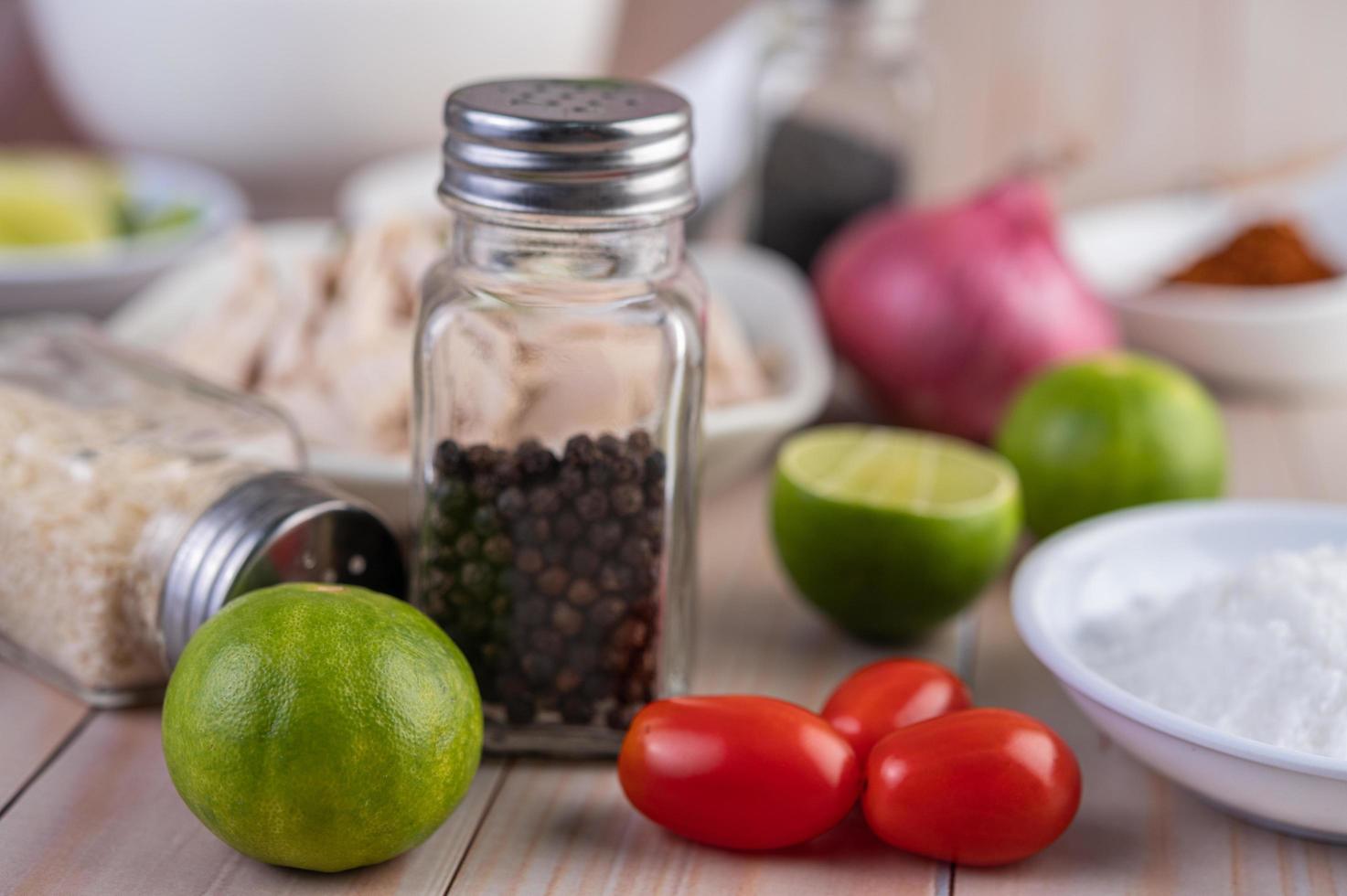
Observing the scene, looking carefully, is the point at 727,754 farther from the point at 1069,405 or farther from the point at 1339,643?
the point at 1069,405

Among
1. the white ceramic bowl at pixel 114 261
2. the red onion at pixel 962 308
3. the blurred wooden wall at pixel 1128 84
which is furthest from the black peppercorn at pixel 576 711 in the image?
the blurred wooden wall at pixel 1128 84

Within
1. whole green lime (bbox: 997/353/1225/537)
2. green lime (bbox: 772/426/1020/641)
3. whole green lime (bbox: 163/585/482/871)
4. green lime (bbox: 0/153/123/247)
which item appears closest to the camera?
whole green lime (bbox: 163/585/482/871)

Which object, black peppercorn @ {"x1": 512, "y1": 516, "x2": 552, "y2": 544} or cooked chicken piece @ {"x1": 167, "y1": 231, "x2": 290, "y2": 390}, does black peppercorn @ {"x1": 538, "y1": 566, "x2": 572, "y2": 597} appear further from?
cooked chicken piece @ {"x1": 167, "y1": 231, "x2": 290, "y2": 390}

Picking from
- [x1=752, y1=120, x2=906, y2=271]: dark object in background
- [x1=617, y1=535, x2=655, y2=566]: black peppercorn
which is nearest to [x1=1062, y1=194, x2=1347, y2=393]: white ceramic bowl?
[x1=752, y1=120, x2=906, y2=271]: dark object in background

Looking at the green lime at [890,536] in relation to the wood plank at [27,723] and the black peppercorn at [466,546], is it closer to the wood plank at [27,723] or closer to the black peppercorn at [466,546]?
the black peppercorn at [466,546]

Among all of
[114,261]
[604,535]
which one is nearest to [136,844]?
[604,535]
